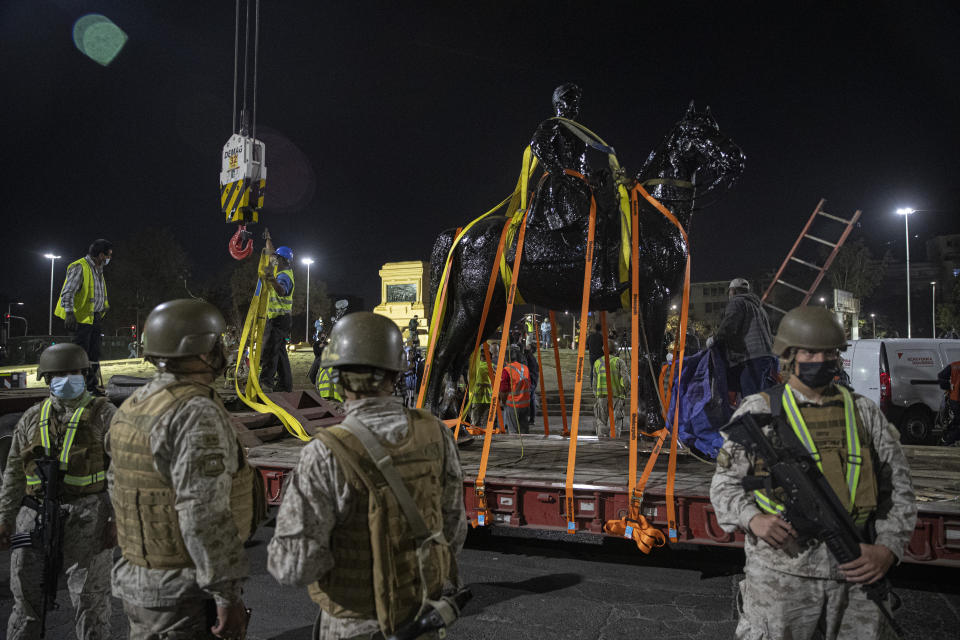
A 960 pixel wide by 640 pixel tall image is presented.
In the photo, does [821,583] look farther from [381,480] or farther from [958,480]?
[958,480]

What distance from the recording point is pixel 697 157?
571cm

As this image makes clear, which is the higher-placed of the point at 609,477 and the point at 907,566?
the point at 609,477

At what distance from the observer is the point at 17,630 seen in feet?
10.3

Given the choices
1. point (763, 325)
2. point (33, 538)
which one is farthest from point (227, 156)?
point (763, 325)

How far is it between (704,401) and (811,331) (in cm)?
285

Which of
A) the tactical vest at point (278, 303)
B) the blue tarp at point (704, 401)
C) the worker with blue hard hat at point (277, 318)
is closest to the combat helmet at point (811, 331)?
the blue tarp at point (704, 401)

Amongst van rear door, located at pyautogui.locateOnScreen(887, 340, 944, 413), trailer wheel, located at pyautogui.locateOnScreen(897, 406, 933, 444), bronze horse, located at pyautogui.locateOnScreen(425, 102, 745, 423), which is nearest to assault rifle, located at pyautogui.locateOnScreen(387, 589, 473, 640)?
bronze horse, located at pyautogui.locateOnScreen(425, 102, 745, 423)

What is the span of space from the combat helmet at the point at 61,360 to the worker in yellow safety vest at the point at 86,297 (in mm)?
3123

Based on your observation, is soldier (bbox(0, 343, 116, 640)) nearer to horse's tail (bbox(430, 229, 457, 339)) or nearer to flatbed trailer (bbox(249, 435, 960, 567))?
flatbed trailer (bbox(249, 435, 960, 567))

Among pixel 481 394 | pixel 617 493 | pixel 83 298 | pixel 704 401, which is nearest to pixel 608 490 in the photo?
pixel 617 493

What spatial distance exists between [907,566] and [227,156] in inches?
352

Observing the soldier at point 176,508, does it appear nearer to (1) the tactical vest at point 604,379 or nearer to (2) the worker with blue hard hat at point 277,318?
(2) the worker with blue hard hat at point 277,318

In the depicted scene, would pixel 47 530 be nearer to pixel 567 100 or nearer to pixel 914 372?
pixel 567 100

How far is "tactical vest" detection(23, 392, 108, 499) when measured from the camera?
11.2ft
